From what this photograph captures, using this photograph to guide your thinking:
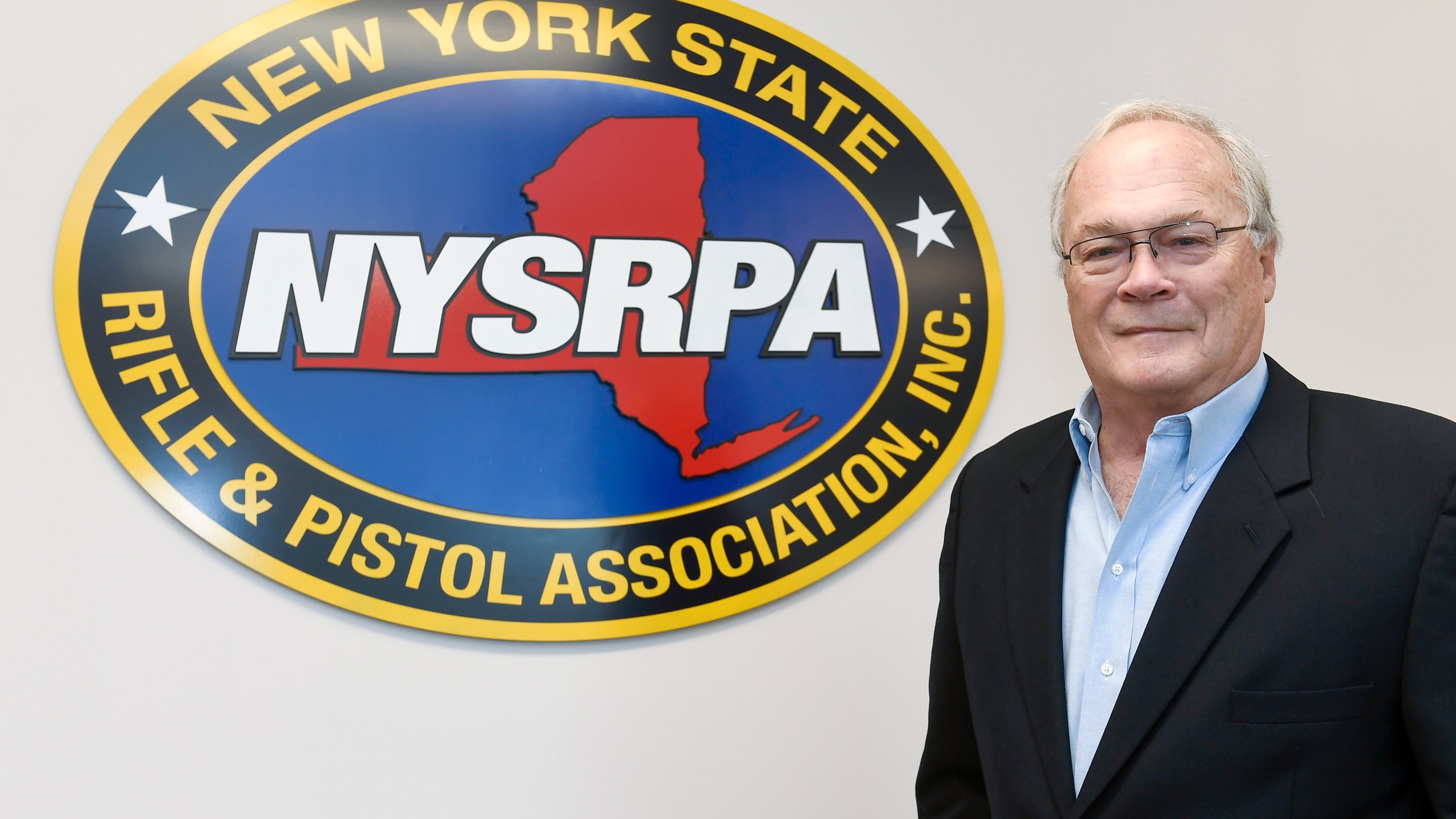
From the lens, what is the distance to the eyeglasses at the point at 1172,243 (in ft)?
3.45

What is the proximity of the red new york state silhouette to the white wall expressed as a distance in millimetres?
291

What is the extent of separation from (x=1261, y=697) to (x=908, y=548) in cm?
86

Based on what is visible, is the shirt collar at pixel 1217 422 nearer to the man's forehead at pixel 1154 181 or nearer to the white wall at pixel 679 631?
the man's forehead at pixel 1154 181

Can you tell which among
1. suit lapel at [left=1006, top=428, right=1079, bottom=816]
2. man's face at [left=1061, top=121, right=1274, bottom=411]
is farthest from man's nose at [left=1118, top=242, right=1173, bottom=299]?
suit lapel at [left=1006, top=428, right=1079, bottom=816]

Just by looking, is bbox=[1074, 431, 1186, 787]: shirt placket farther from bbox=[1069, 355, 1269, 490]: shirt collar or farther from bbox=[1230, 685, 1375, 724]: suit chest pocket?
bbox=[1230, 685, 1375, 724]: suit chest pocket

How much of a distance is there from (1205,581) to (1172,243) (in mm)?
356

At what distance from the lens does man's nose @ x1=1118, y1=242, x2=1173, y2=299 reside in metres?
1.04

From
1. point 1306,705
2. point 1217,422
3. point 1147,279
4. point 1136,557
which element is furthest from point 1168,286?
point 1306,705

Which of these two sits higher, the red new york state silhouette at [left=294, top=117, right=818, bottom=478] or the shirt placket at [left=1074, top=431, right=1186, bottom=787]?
the red new york state silhouette at [left=294, top=117, right=818, bottom=478]

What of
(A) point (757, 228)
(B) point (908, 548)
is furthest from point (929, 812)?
(A) point (757, 228)

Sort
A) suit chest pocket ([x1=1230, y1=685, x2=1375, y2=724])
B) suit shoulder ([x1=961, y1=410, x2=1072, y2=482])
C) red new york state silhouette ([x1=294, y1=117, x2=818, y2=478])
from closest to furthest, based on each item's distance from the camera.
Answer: suit chest pocket ([x1=1230, y1=685, x2=1375, y2=724])
suit shoulder ([x1=961, y1=410, x2=1072, y2=482])
red new york state silhouette ([x1=294, y1=117, x2=818, y2=478])

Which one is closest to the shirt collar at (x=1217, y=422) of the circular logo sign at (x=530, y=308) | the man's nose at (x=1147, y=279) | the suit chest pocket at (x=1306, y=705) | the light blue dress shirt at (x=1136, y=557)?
the light blue dress shirt at (x=1136, y=557)

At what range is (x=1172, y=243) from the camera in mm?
1065

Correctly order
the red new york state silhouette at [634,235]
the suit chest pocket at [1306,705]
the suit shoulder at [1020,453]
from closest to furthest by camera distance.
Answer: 1. the suit chest pocket at [1306,705]
2. the suit shoulder at [1020,453]
3. the red new york state silhouette at [634,235]
